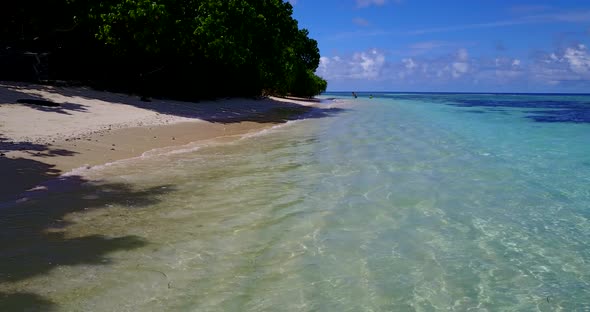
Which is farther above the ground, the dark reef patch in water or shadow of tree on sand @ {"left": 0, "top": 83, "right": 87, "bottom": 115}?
shadow of tree on sand @ {"left": 0, "top": 83, "right": 87, "bottom": 115}

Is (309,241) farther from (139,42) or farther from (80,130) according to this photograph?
(139,42)

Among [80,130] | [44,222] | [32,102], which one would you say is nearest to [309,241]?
[44,222]

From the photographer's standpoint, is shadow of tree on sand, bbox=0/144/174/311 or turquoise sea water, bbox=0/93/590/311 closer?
turquoise sea water, bbox=0/93/590/311

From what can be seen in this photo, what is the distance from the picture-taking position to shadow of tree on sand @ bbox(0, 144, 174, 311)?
5.16 metres

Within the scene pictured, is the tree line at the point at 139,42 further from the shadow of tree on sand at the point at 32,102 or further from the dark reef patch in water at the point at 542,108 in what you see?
the dark reef patch in water at the point at 542,108

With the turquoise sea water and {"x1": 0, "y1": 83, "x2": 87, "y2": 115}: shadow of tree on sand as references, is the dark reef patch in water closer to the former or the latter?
the turquoise sea water

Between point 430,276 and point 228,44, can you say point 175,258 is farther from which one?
point 228,44

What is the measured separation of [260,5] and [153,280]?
3664 cm

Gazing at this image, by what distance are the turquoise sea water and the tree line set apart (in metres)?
15.4

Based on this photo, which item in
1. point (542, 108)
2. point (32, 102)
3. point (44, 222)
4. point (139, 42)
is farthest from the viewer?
point (542, 108)

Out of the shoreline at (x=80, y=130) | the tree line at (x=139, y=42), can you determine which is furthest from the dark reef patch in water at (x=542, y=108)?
the shoreline at (x=80, y=130)

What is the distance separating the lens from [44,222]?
23.0 feet

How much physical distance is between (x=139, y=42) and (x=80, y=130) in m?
11.2

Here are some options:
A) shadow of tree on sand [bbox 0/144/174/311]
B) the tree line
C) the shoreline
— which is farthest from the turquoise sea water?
the tree line
